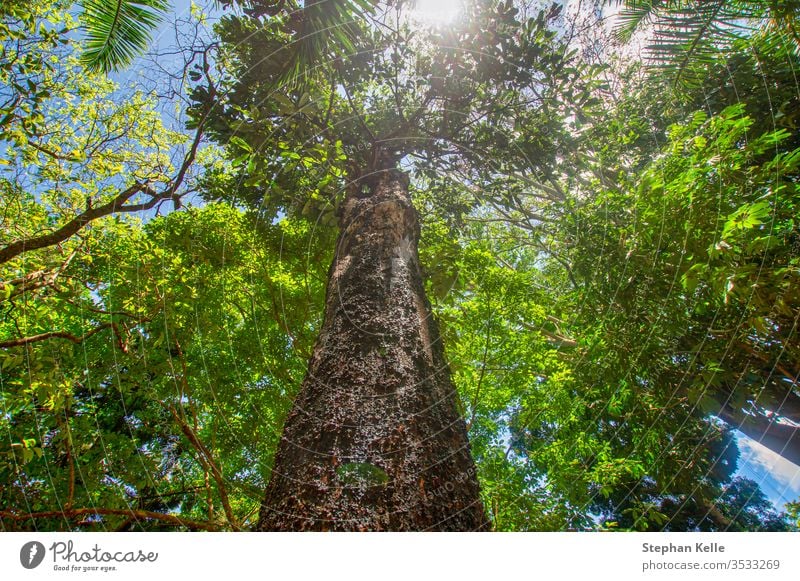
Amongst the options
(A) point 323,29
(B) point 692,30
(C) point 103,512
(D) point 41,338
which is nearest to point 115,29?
(A) point 323,29

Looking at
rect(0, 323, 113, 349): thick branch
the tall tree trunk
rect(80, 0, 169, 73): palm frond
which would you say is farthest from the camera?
rect(80, 0, 169, 73): palm frond

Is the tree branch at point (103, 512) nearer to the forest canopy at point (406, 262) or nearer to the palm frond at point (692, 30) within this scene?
the forest canopy at point (406, 262)

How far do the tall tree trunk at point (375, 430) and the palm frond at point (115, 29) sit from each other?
2.82 meters

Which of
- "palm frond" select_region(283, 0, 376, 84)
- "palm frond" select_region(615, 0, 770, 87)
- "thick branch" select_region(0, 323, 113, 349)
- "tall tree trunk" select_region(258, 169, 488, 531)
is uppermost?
"palm frond" select_region(283, 0, 376, 84)

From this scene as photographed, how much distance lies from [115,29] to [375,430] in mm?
3788

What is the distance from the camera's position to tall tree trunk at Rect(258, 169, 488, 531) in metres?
1.25

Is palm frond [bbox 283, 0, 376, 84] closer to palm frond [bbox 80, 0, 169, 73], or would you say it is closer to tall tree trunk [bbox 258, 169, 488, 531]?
palm frond [bbox 80, 0, 169, 73]

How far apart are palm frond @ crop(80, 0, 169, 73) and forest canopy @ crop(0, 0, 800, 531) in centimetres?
2

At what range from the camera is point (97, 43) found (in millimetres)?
3000

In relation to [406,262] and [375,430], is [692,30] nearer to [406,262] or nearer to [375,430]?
[406,262]

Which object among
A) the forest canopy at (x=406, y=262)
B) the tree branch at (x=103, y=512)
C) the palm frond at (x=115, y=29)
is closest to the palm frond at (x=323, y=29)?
the forest canopy at (x=406, y=262)

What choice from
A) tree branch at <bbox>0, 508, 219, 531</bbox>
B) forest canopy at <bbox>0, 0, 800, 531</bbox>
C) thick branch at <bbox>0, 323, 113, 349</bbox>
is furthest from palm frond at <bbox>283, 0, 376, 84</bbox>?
tree branch at <bbox>0, 508, 219, 531</bbox>

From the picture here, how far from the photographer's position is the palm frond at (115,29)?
114 inches
